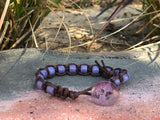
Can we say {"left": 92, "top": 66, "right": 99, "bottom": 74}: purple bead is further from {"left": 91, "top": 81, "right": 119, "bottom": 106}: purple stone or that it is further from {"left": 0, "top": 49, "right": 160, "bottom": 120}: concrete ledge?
{"left": 91, "top": 81, "right": 119, "bottom": 106}: purple stone

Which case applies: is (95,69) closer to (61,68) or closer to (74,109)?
(61,68)

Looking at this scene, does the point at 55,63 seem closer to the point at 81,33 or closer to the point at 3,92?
the point at 3,92

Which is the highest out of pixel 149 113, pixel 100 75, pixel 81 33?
pixel 81 33

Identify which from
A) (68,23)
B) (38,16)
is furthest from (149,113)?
(68,23)

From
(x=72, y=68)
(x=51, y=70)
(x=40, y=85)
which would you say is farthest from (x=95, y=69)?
(x=40, y=85)

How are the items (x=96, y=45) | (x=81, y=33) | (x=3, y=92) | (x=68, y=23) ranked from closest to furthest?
(x=3, y=92) → (x=96, y=45) → (x=81, y=33) → (x=68, y=23)

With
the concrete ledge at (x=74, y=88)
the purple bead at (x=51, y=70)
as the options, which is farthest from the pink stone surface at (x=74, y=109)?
the purple bead at (x=51, y=70)

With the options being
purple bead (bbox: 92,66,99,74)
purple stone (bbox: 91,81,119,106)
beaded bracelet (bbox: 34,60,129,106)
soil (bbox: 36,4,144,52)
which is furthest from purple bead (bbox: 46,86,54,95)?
soil (bbox: 36,4,144,52)
